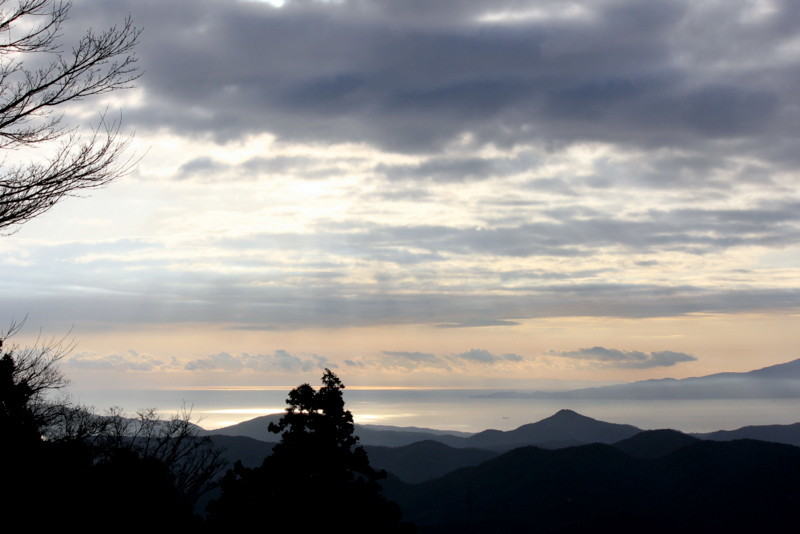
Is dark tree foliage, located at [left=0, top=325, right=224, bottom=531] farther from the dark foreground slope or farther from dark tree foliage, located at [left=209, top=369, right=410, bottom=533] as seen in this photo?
the dark foreground slope

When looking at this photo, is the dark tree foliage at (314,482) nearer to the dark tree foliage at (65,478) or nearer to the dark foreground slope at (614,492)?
the dark tree foliage at (65,478)

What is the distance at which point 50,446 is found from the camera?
17828 millimetres

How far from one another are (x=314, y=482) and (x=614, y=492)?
13092cm

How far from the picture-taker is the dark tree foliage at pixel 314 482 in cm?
4231

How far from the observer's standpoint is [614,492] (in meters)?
158

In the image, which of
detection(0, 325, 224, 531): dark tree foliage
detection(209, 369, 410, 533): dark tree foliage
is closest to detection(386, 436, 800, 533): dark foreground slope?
detection(209, 369, 410, 533): dark tree foliage

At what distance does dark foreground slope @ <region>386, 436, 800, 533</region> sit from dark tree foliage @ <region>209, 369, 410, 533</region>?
82717 millimetres

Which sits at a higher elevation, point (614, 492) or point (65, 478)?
point (65, 478)

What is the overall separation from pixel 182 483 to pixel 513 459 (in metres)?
169

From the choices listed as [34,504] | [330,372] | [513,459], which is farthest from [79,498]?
[513,459]

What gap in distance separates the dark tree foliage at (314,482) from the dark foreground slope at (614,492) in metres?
82.7

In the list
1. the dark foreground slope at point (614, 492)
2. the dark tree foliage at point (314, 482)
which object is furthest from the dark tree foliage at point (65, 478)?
the dark foreground slope at point (614, 492)

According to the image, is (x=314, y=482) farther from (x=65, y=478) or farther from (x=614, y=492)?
(x=614, y=492)

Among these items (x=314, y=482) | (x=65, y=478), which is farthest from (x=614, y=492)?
(x=65, y=478)
